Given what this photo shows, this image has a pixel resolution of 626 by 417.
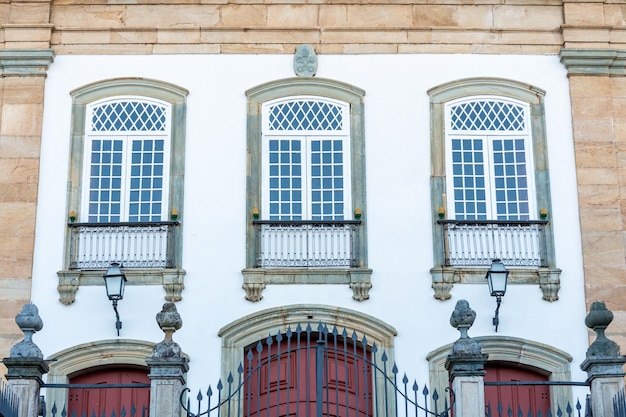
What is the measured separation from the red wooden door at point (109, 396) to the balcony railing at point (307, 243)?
2084mm

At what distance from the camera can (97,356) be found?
16250 mm

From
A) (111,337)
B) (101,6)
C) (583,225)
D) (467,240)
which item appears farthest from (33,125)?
(583,225)

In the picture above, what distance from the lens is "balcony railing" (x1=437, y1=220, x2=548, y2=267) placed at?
16766mm

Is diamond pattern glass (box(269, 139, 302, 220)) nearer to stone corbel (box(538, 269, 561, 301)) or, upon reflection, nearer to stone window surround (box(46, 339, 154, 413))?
stone window surround (box(46, 339, 154, 413))

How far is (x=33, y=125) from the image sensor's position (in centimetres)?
1730

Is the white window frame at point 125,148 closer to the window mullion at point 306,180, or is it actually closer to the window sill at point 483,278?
the window mullion at point 306,180

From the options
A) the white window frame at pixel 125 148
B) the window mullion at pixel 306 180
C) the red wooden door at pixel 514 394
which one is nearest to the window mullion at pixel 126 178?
the white window frame at pixel 125 148

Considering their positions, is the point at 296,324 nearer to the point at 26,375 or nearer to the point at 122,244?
the point at 122,244

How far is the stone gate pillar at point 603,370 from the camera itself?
1377cm

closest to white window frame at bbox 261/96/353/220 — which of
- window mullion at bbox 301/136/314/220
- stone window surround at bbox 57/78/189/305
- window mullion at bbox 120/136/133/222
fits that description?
window mullion at bbox 301/136/314/220

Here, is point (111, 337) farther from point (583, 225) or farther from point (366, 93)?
point (583, 225)

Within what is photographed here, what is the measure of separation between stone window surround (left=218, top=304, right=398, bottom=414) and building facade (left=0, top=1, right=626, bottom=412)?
27mm

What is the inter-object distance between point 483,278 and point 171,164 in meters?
4.14

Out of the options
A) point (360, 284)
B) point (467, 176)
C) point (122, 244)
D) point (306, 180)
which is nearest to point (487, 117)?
point (467, 176)
